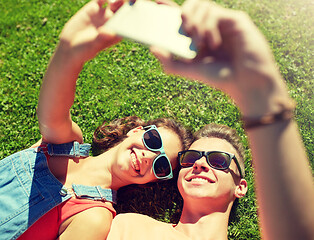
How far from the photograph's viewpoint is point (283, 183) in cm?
135

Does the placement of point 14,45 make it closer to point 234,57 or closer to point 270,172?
point 234,57

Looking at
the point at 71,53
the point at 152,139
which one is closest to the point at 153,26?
the point at 71,53

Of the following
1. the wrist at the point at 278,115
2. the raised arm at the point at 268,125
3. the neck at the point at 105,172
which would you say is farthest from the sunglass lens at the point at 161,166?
the wrist at the point at 278,115

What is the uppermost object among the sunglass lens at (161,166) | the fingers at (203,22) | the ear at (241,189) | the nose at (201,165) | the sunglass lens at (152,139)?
the fingers at (203,22)

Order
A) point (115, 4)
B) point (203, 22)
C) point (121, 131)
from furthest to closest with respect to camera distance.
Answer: point (121, 131), point (115, 4), point (203, 22)

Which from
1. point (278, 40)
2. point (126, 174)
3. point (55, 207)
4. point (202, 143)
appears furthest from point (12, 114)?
point (278, 40)

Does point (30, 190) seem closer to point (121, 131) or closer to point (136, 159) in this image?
point (136, 159)

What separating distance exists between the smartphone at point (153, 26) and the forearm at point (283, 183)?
652 millimetres

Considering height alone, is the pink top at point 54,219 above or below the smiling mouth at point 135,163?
below

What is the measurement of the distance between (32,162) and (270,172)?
2768 mm

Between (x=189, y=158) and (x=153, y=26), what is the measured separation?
2.06 meters

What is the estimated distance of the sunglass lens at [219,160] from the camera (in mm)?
3408

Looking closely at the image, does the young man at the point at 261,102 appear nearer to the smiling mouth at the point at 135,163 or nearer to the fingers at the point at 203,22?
the fingers at the point at 203,22

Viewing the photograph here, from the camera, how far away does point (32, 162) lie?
10.7ft
